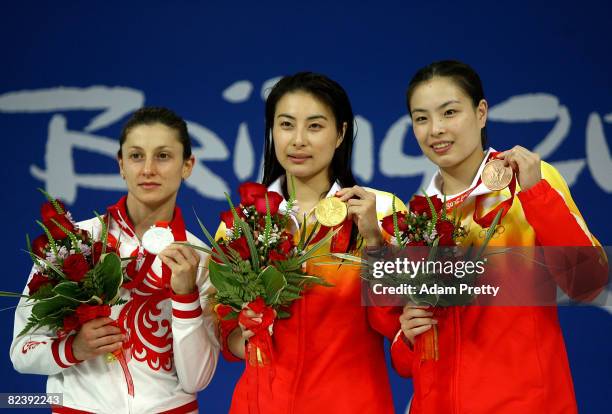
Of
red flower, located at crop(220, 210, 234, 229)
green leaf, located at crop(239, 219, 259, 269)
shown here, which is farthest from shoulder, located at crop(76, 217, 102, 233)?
green leaf, located at crop(239, 219, 259, 269)

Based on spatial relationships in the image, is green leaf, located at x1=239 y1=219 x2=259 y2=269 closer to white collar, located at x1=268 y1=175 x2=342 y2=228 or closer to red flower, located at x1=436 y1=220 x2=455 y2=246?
white collar, located at x1=268 y1=175 x2=342 y2=228

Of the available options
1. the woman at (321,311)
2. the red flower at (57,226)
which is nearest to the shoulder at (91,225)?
the red flower at (57,226)

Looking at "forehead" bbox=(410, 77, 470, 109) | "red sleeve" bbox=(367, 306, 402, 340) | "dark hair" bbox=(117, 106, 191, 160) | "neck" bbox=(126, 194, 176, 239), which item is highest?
"dark hair" bbox=(117, 106, 191, 160)

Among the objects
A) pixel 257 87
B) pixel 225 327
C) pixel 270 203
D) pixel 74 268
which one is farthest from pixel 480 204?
pixel 257 87

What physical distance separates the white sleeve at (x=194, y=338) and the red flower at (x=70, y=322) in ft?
0.85

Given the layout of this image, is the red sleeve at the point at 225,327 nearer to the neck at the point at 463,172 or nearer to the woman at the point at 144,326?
the woman at the point at 144,326

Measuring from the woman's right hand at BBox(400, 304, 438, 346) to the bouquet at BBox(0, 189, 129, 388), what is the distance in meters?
0.77

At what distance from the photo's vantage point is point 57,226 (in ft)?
7.13

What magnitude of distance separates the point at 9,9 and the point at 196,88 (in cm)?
97

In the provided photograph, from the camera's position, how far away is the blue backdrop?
11.3 feet

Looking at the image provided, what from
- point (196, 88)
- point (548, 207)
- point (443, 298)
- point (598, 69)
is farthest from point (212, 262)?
point (598, 69)

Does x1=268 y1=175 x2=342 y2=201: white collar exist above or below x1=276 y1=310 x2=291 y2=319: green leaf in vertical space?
above

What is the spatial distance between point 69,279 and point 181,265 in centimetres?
29

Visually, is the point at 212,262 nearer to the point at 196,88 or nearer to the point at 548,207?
the point at 548,207
